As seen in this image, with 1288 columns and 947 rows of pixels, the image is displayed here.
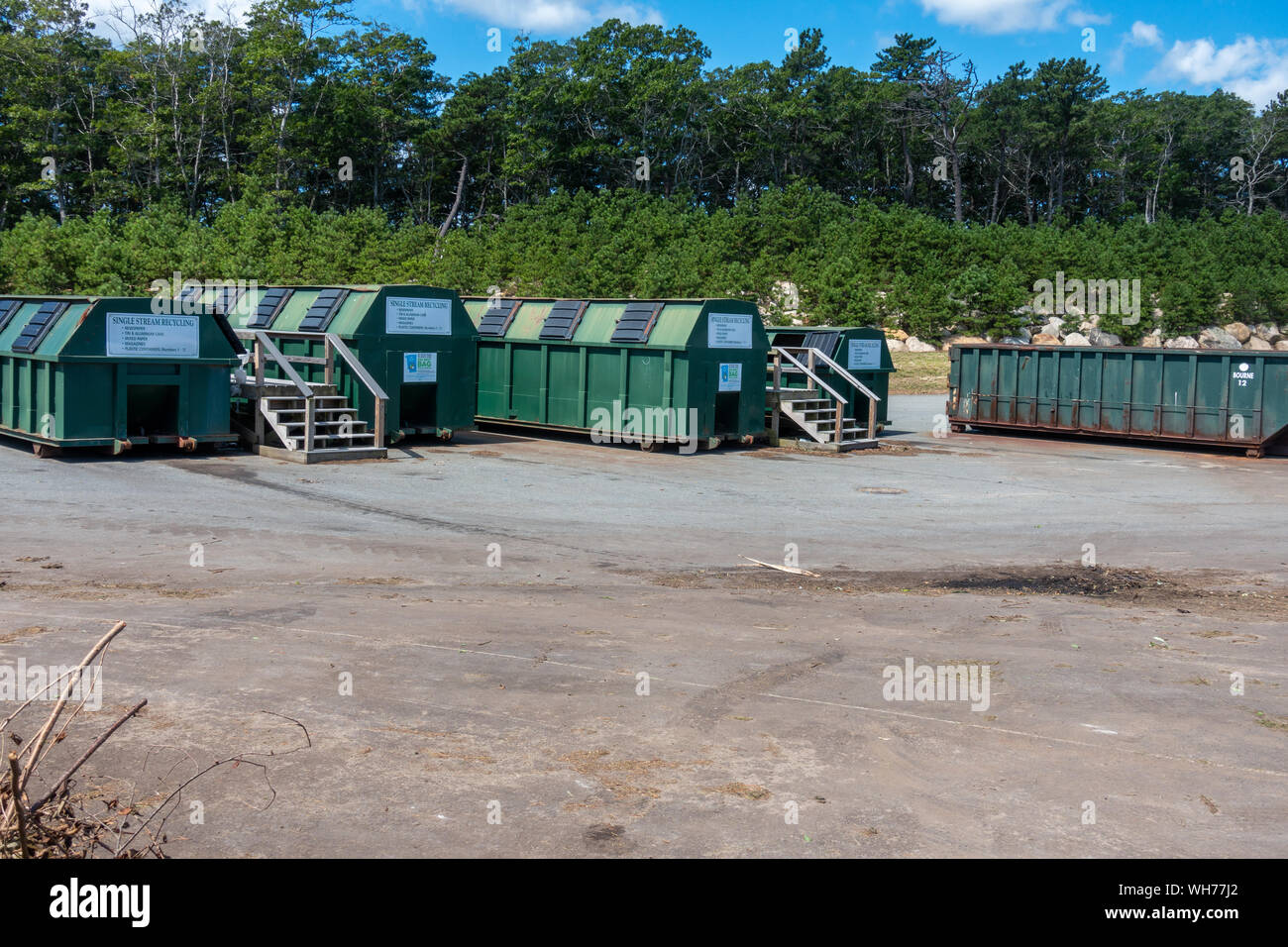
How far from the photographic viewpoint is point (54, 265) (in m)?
41.6

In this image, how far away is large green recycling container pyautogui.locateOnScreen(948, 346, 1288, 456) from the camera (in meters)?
24.0

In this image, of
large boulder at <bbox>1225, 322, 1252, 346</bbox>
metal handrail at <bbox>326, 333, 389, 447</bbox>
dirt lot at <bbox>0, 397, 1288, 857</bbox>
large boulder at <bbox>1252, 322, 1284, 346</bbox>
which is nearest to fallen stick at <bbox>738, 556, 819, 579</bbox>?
dirt lot at <bbox>0, 397, 1288, 857</bbox>

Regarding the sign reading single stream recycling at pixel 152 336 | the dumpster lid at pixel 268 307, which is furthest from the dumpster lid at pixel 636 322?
the sign reading single stream recycling at pixel 152 336

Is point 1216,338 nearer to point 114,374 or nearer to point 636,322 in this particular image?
point 636,322

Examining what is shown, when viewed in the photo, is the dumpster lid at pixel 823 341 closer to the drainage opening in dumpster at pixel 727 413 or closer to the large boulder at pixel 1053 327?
the drainage opening in dumpster at pixel 727 413

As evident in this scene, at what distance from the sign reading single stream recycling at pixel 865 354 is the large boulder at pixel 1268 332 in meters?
36.2

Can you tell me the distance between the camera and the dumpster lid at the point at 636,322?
22.2m

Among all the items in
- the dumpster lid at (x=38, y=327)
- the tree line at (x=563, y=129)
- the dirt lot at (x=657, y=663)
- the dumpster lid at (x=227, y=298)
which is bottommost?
the dirt lot at (x=657, y=663)

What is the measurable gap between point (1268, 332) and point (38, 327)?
51.4m

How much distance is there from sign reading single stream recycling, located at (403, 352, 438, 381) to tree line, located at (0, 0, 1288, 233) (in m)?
37.5

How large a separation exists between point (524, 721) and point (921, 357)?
41770mm
